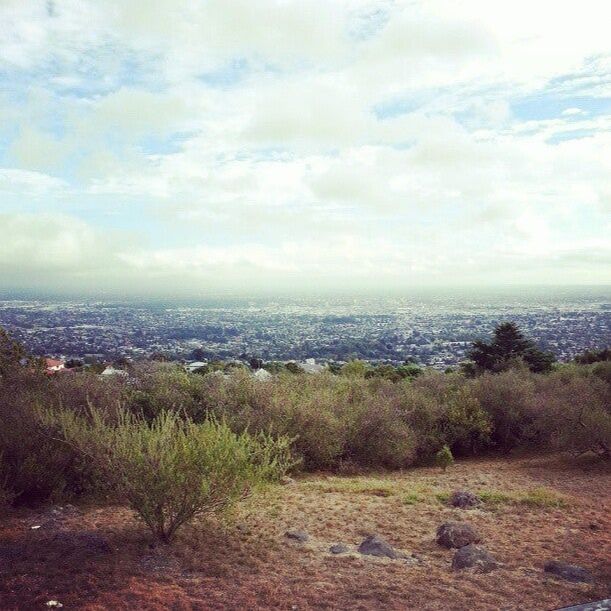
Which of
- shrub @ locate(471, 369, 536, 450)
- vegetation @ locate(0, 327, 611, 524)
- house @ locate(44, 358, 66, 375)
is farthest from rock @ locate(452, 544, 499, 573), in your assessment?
shrub @ locate(471, 369, 536, 450)

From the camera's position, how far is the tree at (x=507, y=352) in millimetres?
36344

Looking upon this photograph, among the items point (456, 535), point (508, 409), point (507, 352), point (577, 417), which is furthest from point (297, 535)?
point (507, 352)

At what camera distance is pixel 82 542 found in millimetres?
8820

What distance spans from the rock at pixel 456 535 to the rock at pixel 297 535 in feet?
7.00

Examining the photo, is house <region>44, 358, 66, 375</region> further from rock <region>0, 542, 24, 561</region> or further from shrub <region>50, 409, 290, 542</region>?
shrub <region>50, 409, 290, 542</region>

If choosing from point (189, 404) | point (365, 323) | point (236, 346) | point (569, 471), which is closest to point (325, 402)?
point (189, 404)

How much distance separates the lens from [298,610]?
682 cm

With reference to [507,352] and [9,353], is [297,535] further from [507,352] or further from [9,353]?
[507,352]

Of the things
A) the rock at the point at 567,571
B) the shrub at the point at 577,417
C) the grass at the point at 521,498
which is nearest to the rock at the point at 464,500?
the grass at the point at 521,498

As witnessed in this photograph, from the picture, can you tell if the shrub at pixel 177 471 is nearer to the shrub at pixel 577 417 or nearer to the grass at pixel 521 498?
the grass at pixel 521 498

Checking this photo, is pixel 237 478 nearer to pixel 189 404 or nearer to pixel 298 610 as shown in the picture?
pixel 298 610

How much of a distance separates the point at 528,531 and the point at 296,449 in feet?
26.8

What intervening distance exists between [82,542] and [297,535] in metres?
3.33

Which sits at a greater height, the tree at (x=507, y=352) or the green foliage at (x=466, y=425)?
the tree at (x=507, y=352)
